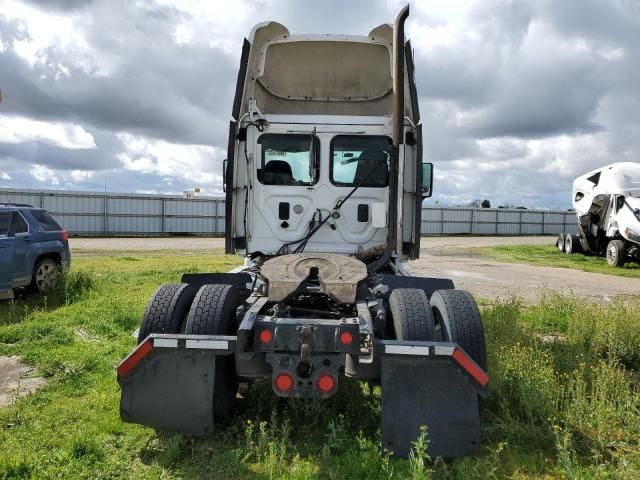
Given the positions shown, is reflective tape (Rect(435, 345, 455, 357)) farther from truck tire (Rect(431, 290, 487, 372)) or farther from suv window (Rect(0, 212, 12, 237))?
suv window (Rect(0, 212, 12, 237))

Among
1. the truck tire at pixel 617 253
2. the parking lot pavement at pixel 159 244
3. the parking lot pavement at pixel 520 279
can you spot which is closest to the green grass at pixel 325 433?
the parking lot pavement at pixel 520 279

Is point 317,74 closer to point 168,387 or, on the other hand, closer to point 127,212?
point 168,387

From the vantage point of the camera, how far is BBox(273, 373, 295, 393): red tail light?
3.35 m

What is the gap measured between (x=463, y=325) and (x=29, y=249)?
327 inches

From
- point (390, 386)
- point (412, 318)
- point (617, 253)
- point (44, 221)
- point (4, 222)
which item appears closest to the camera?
point (390, 386)

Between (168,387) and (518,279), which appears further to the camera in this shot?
(518,279)

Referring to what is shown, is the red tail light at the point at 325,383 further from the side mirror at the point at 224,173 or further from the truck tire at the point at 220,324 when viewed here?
the side mirror at the point at 224,173

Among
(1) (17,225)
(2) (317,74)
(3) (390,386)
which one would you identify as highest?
(2) (317,74)

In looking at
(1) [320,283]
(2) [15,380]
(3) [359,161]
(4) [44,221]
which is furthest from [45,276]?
(1) [320,283]

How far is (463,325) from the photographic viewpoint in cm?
391

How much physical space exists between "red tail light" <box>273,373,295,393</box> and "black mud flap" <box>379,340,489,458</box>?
599mm

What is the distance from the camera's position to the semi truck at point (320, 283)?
341cm

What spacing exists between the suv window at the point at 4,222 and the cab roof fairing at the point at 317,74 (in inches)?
223

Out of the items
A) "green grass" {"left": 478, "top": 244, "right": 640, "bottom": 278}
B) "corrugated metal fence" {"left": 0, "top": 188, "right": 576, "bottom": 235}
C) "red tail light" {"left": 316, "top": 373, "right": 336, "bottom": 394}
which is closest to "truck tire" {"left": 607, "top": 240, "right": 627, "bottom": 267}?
"green grass" {"left": 478, "top": 244, "right": 640, "bottom": 278}
